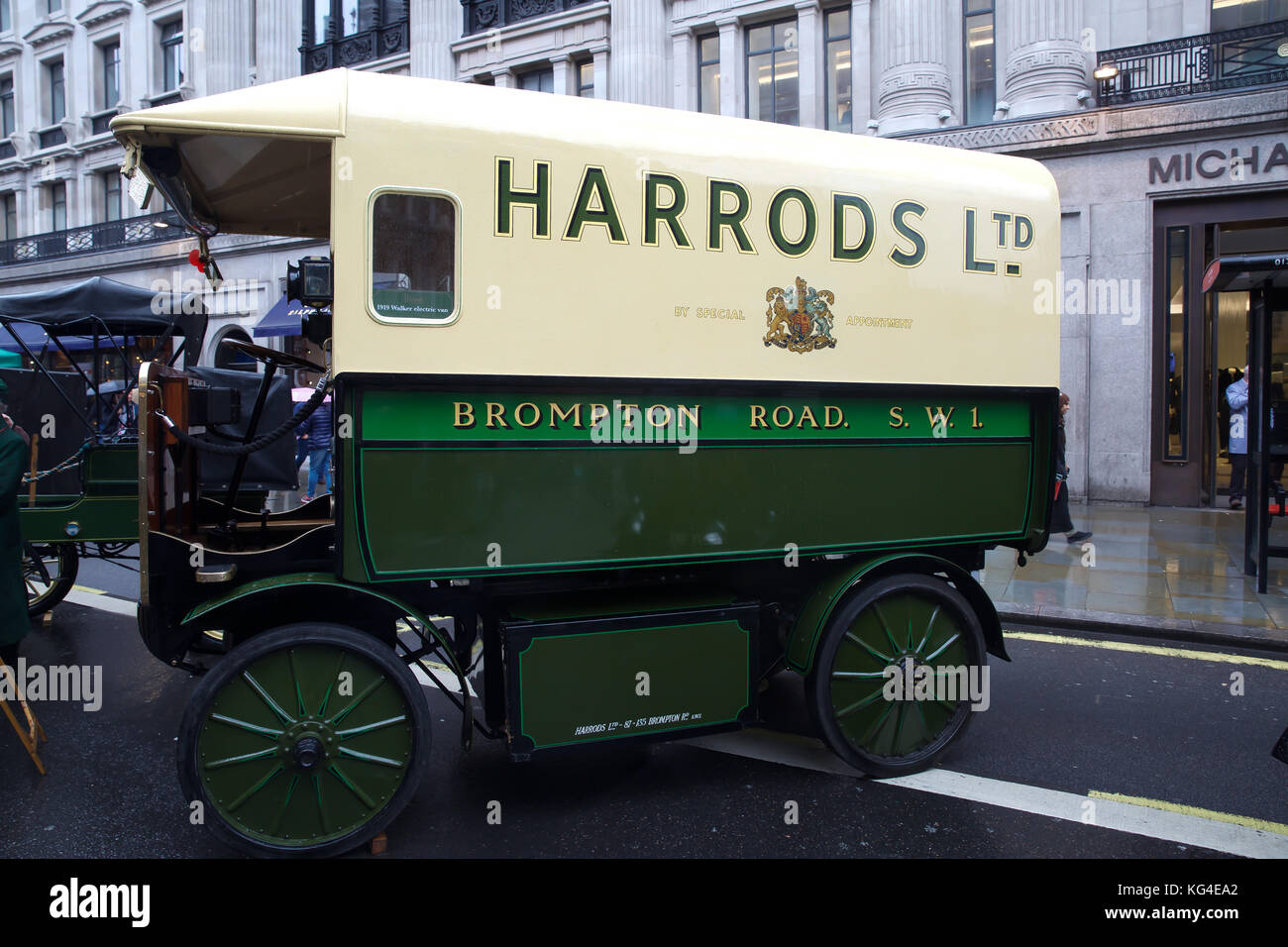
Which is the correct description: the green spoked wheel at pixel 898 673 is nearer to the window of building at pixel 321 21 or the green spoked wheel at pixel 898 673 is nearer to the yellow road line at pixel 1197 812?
the yellow road line at pixel 1197 812

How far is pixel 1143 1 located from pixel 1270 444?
29.5 feet

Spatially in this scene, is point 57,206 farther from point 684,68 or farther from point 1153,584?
point 1153,584

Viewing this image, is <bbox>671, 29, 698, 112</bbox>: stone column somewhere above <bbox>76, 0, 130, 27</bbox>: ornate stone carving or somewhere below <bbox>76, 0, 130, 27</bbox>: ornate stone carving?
below

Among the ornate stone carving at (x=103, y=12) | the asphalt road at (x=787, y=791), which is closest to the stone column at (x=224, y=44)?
the ornate stone carving at (x=103, y=12)

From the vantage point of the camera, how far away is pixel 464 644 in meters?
4.05

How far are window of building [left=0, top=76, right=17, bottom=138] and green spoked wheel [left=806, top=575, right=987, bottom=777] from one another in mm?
37216

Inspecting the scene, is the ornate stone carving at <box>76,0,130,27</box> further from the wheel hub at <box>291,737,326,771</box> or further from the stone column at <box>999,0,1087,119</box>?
the wheel hub at <box>291,737,326,771</box>

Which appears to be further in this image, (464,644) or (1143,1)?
(1143,1)

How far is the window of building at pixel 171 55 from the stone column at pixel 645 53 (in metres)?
15.6

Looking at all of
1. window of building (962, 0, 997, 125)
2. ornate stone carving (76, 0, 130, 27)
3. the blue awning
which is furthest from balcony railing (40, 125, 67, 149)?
window of building (962, 0, 997, 125)

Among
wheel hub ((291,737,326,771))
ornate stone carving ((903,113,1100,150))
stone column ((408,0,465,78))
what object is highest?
stone column ((408,0,465,78))

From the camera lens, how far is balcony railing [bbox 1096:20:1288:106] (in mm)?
12352
